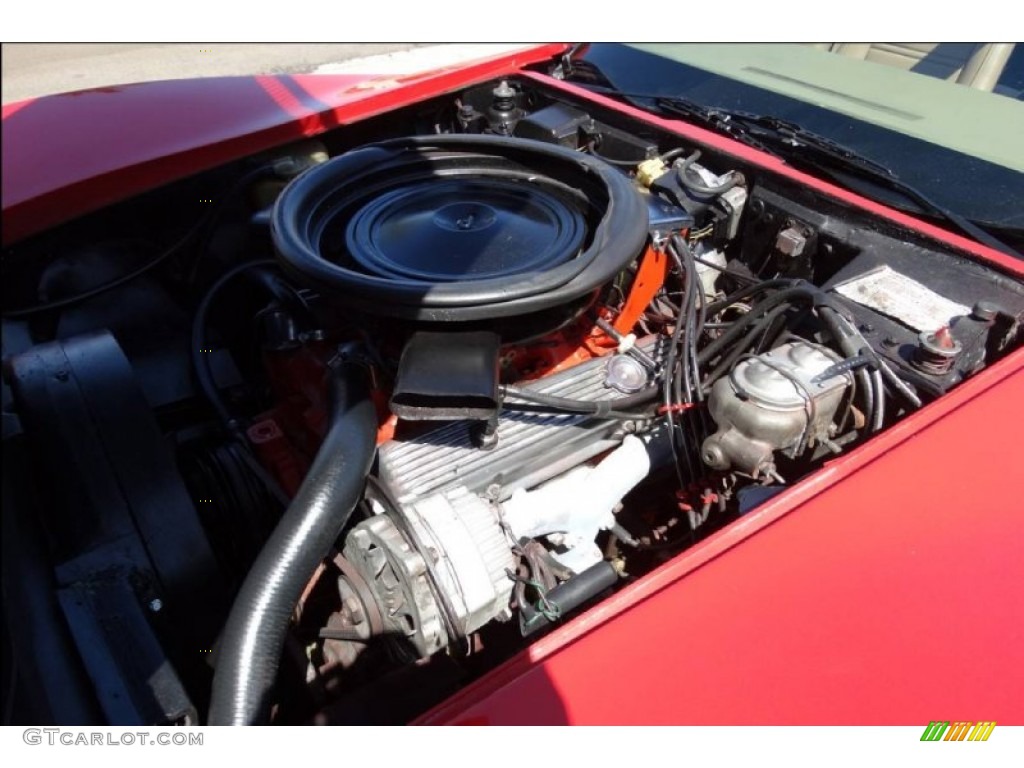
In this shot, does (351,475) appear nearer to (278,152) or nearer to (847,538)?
(847,538)

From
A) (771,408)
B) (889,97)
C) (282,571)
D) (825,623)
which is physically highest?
(889,97)

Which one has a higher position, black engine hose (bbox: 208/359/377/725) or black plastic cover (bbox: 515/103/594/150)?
black plastic cover (bbox: 515/103/594/150)

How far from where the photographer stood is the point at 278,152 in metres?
1.73

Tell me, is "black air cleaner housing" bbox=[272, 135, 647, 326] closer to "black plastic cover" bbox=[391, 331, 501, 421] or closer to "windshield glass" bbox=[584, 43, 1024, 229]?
"black plastic cover" bbox=[391, 331, 501, 421]

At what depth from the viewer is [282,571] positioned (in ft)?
3.31

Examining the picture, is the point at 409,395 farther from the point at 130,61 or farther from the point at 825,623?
the point at 130,61

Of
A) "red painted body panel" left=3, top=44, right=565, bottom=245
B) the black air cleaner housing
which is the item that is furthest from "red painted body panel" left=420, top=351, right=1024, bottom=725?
"red painted body panel" left=3, top=44, right=565, bottom=245

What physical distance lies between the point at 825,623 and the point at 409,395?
65cm

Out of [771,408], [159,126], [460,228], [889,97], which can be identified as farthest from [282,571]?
[889,97]

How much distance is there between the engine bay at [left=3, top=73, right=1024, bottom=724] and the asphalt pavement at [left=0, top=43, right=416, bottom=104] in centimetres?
34

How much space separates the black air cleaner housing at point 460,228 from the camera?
3.50ft

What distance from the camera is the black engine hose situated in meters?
0.95

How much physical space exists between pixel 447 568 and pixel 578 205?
0.79 metres
